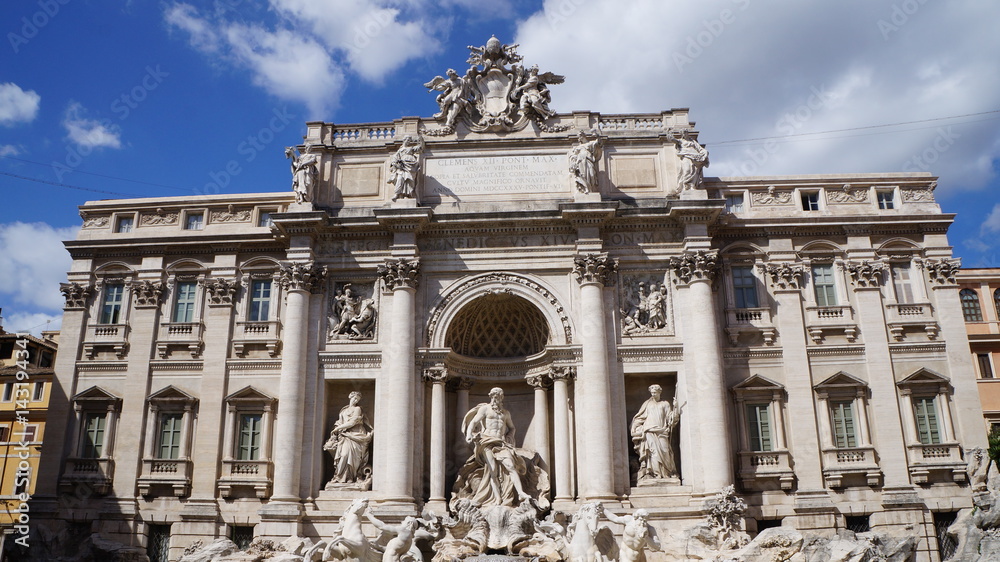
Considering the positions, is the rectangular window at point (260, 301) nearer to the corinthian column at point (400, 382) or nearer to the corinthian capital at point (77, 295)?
the corinthian column at point (400, 382)

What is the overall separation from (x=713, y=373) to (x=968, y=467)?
27.5 feet

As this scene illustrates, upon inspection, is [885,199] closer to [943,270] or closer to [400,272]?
[943,270]

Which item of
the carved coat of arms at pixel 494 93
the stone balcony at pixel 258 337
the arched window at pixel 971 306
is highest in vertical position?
the carved coat of arms at pixel 494 93

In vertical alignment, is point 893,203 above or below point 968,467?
above

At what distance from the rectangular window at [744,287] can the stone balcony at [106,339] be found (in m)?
21.6

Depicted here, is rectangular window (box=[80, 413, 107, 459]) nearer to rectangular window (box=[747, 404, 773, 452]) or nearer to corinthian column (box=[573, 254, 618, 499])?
corinthian column (box=[573, 254, 618, 499])

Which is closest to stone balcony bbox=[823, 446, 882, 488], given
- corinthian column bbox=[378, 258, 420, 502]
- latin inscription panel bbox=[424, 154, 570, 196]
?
latin inscription panel bbox=[424, 154, 570, 196]

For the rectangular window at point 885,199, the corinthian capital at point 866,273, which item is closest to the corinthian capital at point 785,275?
the corinthian capital at point 866,273

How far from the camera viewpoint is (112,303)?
29.5 m

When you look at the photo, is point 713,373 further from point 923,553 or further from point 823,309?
point 923,553

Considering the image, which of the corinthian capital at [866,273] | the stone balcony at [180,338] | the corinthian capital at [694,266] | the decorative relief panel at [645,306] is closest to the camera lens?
the corinthian capital at [694,266]

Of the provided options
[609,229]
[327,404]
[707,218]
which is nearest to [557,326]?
[609,229]

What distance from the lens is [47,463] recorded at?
90.3 ft

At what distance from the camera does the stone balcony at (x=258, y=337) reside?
92.1ft
